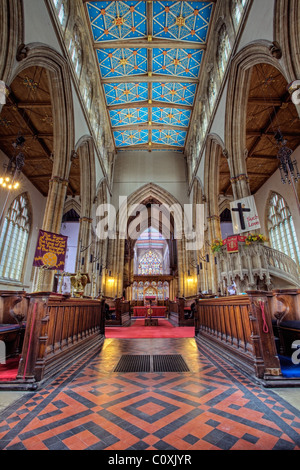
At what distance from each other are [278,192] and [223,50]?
8.20 metres

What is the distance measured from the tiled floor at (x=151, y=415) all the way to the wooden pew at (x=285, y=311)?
1.07 metres

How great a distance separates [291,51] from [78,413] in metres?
7.64

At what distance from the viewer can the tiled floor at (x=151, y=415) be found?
152 cm

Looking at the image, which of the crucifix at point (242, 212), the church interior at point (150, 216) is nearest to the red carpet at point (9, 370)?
the church interior at point (150, 216)

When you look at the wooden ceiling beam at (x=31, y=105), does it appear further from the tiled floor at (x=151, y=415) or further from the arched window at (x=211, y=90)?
the tiled floor at (x=151, y=415)

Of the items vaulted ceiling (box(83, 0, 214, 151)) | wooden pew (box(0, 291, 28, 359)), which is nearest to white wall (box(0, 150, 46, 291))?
vaulted ceiling (box(83, 0, 214, 151))

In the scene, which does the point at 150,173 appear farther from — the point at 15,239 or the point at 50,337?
the point at 50,337

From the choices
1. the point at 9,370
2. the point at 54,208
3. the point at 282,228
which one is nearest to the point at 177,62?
A: the point at 54,208

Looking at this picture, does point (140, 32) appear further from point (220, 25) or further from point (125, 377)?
point (125, 377)

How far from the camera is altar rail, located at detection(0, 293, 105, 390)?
2.67 m

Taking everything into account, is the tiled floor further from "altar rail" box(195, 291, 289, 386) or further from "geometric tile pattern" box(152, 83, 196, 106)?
"geometric tile pattern" box(152, 83, 196, 106)

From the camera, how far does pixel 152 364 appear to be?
11.8ft

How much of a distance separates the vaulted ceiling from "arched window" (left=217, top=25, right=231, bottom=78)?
131 centimetres
